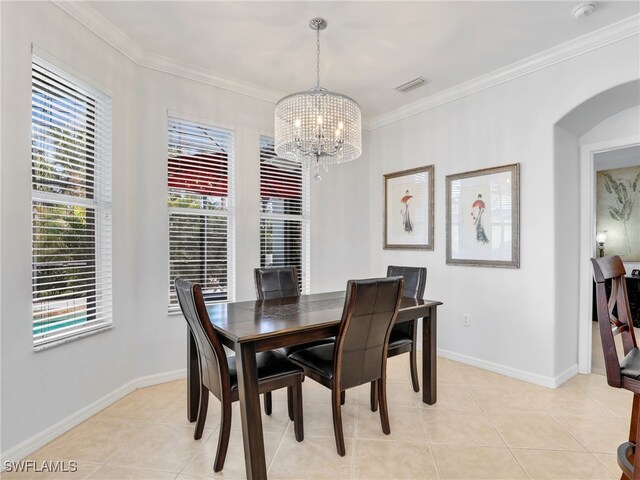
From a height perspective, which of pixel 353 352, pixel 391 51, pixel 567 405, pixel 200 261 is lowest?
pixel 567 405

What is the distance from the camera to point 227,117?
351 cm

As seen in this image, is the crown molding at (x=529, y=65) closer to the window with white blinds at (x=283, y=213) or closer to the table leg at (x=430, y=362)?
the window with white blinds at (x=283, y=213)

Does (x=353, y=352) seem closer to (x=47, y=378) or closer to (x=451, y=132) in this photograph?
(x=47, y=378)

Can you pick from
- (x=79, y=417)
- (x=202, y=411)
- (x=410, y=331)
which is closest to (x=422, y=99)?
(x=410, y=331)

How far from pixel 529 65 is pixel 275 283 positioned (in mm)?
2982

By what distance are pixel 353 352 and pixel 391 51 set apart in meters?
2.46

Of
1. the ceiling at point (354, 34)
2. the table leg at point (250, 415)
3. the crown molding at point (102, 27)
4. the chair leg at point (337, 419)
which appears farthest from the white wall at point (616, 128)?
the crown molding at point (102, 27)

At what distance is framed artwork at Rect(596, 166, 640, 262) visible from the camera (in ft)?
16.2

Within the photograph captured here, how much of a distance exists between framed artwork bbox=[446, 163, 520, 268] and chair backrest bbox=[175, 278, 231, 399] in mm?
2704

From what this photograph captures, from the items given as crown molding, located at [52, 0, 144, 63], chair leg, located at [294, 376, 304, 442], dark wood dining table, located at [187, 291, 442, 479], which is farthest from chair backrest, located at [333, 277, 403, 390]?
crown molding, located at [52, 0, 144, 63]

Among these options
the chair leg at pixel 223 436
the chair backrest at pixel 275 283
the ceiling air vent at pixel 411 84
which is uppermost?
the ceiling air vent at pixel 411 84

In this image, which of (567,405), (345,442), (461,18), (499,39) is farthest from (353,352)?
(499,39)

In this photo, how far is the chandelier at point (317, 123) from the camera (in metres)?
2.47

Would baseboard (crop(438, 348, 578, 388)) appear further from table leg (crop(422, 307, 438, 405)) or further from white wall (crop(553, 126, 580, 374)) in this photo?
table leg (crop(422, 307, 438, 405))
